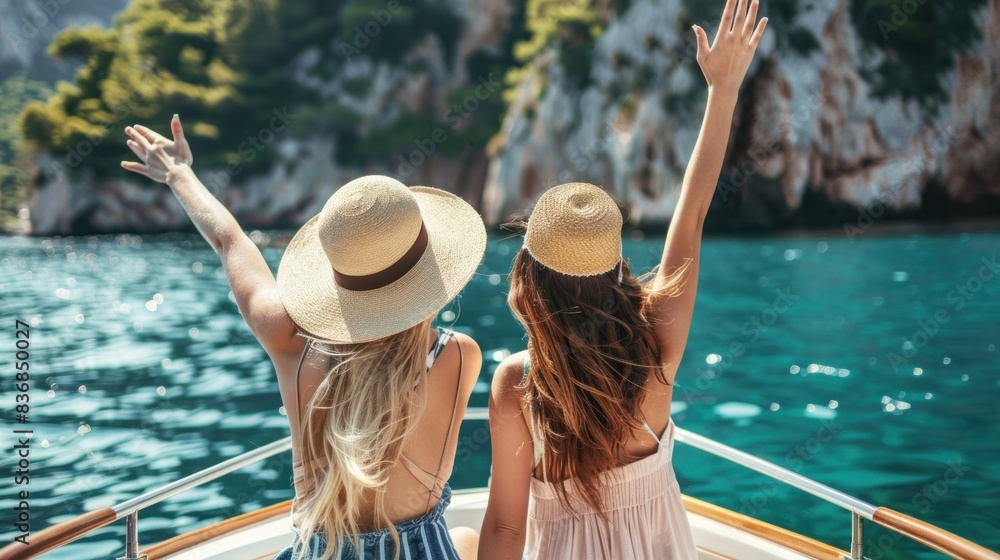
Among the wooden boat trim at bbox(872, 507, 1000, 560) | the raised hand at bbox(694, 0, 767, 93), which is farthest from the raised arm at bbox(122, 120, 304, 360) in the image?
the wooden boat trim at bbox(872, 507, 1000, 560)

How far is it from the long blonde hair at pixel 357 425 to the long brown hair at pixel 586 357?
0.24 meters

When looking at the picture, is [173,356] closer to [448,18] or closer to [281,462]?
[281,462]

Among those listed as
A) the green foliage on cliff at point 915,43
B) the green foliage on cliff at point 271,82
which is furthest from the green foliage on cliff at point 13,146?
the green foliage on cliff at point 915,43

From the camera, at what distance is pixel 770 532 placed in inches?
97.3

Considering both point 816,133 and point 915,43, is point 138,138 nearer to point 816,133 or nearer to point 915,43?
point 816,133

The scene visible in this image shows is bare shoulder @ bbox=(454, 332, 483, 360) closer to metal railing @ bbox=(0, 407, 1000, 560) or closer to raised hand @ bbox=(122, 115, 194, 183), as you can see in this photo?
raised hand @ bbox=(122, 115, 194, 183)

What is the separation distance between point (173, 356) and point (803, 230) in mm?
16578

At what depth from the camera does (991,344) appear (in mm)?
7727

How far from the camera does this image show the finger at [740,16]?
5.48 ft
